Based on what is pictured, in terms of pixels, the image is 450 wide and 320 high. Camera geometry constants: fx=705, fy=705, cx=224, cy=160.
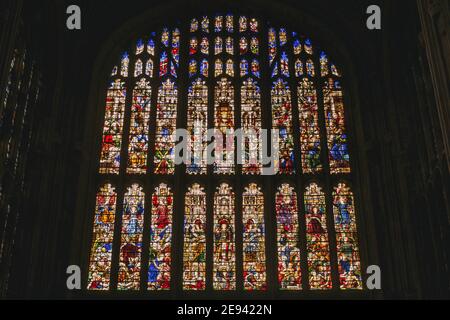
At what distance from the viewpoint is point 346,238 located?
16.0 meters

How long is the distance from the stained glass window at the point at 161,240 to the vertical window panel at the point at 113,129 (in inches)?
51.1

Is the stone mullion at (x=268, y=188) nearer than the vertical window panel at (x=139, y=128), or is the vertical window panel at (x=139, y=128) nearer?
the stone mullion at (x=268, y=188)

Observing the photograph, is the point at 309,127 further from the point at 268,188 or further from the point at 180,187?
the point at 180,187

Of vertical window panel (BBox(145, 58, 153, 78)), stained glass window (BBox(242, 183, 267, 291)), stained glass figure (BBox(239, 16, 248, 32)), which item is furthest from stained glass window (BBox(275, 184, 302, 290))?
stained glass figure (BBox(239, 16, 248, 32))

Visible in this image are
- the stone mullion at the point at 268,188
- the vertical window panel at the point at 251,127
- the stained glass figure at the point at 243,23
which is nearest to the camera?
Answer: the stone mullion at the point at 268,188

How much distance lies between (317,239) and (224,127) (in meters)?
3.64

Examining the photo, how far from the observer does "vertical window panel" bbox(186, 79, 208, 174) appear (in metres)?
16.8

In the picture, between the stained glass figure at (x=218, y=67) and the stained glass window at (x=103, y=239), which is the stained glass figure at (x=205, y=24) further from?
the stained glass window at (x=103, y=239)

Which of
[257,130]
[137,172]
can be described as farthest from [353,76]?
[137,172]

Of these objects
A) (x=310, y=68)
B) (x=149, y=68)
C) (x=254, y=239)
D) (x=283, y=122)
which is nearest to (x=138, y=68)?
(x=149, y=68)

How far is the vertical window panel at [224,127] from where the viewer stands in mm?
16844

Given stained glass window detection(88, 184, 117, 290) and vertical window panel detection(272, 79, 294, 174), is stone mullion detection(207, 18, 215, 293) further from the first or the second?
stained glass window detection(88, 184, 117, 290)

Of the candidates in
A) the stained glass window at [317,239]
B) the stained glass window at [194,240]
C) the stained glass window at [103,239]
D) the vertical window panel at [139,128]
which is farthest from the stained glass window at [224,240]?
the stained glass window at [103,239]

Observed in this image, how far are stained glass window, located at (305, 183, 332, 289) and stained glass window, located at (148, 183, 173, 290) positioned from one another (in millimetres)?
3142
